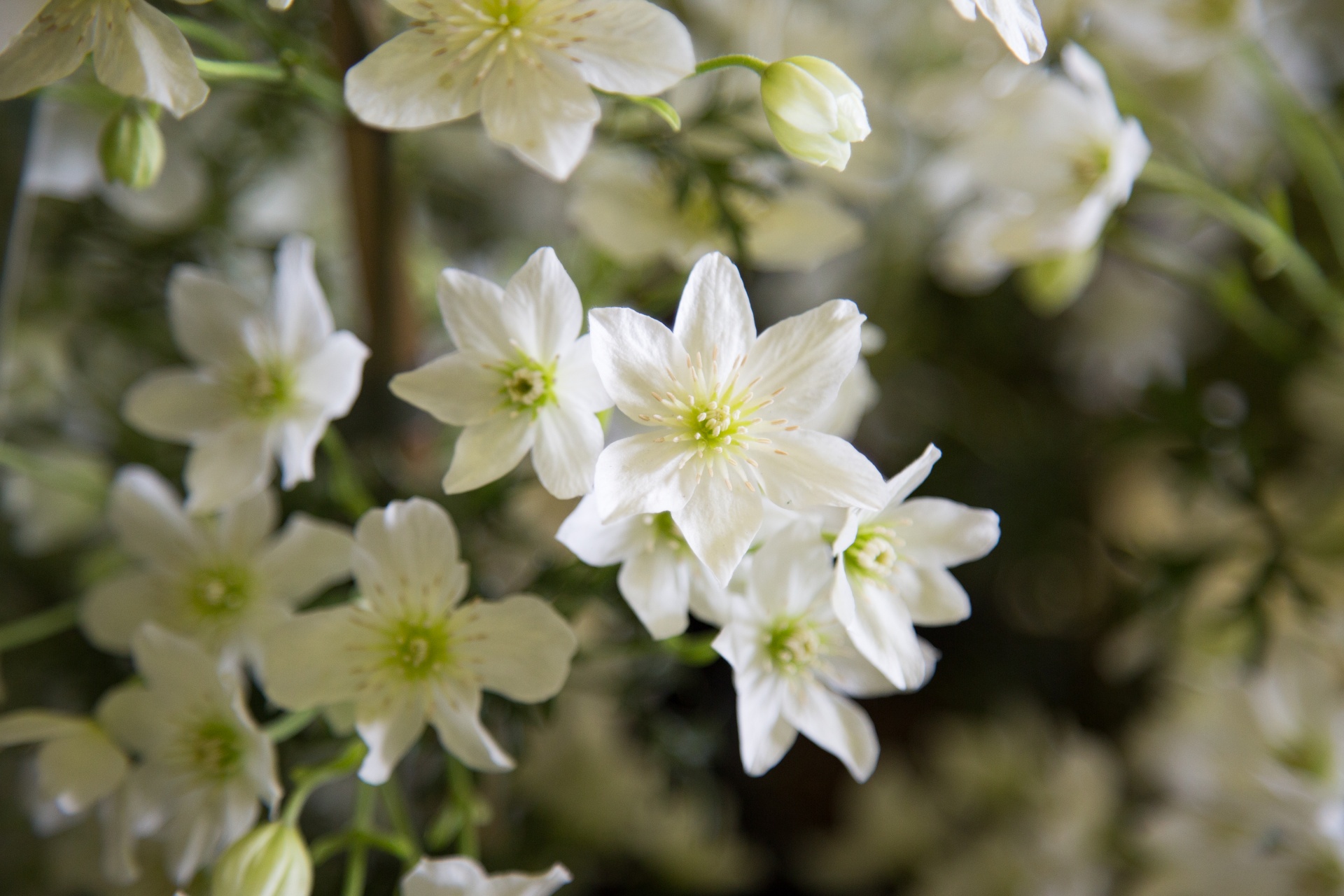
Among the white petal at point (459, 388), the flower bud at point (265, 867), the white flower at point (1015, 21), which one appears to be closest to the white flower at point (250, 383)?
the white petal at point (459, 388)

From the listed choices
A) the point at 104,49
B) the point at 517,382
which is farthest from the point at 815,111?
the point at 104,49

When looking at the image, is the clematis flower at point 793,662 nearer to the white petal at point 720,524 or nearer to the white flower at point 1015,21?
the white petal at point 720,524

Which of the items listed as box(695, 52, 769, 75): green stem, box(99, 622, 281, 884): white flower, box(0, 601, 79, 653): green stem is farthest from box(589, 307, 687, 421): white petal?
box(0, 601, 79, 653): green stem

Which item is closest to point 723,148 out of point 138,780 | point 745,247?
point 745,247

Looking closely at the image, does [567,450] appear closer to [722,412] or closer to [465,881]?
[722,412]

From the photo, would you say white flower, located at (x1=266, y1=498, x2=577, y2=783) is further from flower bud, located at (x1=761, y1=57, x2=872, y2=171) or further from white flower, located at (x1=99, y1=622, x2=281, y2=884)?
flower bud, located at (x1=761, y1=57, x2=872, y2=171)

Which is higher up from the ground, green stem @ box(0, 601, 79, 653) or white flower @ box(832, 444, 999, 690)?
white flower @ box(832, 444, 999, 690)

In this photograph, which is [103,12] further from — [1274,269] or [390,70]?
[1274,269]

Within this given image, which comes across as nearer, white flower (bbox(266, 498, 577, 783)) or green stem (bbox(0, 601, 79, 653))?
white flower (bbox(266, 498, 577, 783))
